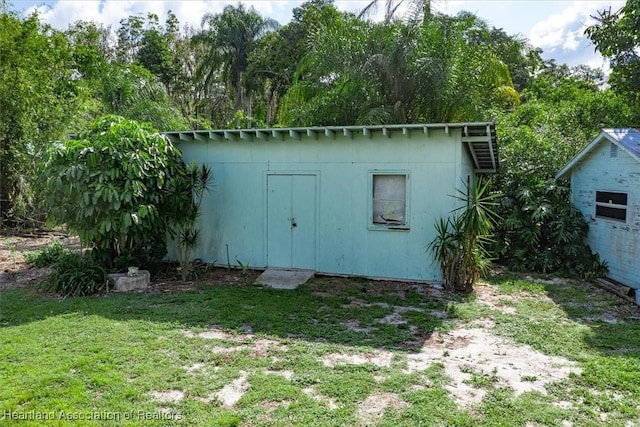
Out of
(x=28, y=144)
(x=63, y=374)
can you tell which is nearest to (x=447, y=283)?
(x=63, y=374)

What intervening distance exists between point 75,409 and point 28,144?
1159 centimetres

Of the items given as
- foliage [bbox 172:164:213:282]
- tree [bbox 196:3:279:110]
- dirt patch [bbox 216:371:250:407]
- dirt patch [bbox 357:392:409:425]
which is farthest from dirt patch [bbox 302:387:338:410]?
tree [bbox 196:3:279:110]

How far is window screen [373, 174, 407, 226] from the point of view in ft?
24.7

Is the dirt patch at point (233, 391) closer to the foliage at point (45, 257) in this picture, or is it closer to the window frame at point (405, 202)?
the window frame at point (405, 202)

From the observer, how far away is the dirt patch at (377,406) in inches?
127

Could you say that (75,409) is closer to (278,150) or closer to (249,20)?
(278,150)

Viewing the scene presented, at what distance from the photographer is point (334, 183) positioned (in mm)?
7887

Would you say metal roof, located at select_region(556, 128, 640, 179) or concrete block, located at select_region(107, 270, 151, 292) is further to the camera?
metal roof, located at select_region(556, 128, 640, 179)

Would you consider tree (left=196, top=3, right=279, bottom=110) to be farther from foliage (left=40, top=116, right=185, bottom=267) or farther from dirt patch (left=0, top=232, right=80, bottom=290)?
foliage (left=40, top=116, right=185, bottom=267)

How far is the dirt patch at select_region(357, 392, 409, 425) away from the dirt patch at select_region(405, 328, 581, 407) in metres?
0.48

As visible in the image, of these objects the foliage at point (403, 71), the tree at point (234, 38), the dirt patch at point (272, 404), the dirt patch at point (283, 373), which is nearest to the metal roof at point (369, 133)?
the foliage at point (403, 71)

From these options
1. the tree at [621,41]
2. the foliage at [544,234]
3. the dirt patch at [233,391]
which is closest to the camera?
the dirt patch at [233,391]

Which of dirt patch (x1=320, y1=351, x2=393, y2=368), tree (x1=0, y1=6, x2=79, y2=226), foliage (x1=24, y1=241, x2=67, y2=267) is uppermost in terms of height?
tree (x1=0, y1=6, x2=79, y2=226)

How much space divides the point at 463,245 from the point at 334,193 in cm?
238
